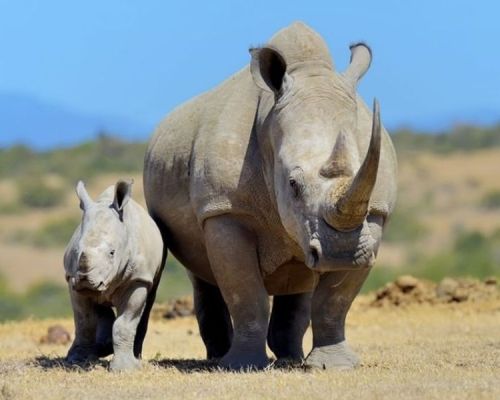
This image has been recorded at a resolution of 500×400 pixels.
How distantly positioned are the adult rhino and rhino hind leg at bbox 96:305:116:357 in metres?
0.86

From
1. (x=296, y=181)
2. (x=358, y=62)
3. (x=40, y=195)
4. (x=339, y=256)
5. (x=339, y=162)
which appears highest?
(x=358, y=62)

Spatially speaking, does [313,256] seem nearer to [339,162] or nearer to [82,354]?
[339,162]

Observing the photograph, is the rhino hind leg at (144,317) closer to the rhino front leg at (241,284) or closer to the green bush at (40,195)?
the rhino front leg at (241,284)

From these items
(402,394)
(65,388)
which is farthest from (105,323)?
(402,394)

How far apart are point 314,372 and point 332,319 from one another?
2.73 ft

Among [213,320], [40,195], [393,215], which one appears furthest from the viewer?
[40,195]

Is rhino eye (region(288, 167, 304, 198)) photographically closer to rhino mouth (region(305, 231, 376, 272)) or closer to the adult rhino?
the adult rhino

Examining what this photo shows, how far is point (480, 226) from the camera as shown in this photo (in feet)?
141

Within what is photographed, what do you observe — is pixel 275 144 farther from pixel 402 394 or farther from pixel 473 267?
pixel 473 267

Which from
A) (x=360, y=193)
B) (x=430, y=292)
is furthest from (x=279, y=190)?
(x=430, y=292)

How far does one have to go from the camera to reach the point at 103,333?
12.7 metres

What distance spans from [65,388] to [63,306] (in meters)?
18.5

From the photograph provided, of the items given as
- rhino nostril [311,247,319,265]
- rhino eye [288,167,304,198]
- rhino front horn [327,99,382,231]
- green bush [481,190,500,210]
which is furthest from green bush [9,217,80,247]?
rhino front horn [327,99,382,231]

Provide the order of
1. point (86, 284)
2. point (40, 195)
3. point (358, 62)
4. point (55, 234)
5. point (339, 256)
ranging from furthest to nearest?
point (40, 195), point (55, 234), point (358, 62), point (86, 284), point (339, 256)
